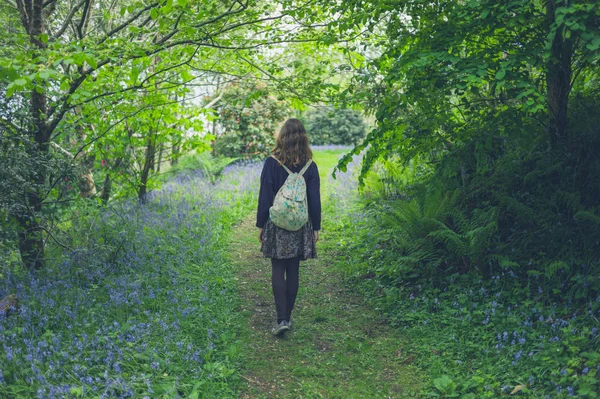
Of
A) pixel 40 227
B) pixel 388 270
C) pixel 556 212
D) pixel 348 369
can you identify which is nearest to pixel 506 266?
pixel 556 212

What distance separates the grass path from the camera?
4.23 m

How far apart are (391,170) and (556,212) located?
13.3 feet

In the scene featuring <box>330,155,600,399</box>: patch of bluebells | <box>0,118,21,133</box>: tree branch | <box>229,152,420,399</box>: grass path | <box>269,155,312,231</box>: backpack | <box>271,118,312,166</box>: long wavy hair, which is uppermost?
<box>0,118,21,133</box>: tree branch

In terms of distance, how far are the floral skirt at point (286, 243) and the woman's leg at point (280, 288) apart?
0.15m

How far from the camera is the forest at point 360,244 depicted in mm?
4020

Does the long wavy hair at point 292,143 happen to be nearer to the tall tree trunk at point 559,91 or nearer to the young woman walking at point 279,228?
the young woman walking at point 279,228

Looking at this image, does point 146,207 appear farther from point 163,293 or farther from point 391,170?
point 391,170

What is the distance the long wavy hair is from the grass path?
1818 mm

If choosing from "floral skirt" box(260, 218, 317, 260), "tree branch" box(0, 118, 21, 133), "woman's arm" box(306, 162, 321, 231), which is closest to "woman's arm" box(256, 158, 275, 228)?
"floral skirt" box(260, 218, 317, 260)

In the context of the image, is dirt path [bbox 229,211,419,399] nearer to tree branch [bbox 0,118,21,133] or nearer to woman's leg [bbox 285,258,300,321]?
woman's leg [bbox 285,258,300,321]

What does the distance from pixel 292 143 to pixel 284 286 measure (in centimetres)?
149

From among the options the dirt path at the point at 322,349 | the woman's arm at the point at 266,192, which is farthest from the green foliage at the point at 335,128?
the woman's arm at the point at 266,192

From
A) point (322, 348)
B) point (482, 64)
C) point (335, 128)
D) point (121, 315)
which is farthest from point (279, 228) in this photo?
point (335, 128)

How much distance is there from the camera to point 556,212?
5.43 m
